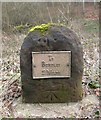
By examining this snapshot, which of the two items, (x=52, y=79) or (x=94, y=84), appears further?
(x=94, y=84)

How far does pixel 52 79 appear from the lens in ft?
13.0

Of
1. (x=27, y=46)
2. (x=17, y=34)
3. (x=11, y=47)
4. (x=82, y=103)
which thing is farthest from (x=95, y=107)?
(x=17, y=34)

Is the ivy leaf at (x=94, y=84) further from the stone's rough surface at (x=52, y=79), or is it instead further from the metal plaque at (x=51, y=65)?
the metal plaque at (x=51, y=65)

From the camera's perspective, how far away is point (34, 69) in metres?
3.95

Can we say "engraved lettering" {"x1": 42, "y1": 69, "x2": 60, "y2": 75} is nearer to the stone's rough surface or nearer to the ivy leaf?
the stone's rough surface

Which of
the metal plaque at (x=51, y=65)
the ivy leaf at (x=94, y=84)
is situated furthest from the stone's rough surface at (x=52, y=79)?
the ivy leaf at (x=94, y=84)

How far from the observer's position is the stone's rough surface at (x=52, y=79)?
153 inches

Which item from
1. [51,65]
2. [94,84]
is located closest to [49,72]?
[51,65]

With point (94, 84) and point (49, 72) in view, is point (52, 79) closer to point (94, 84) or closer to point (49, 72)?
point (49, 72)

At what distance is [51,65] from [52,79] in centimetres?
17

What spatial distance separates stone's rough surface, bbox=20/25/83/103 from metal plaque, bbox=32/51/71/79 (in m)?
0.05

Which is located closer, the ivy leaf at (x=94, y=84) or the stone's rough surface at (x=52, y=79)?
the stone's rough surface at (x=52, y=79)

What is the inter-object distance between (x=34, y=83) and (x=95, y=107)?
2.58 ft

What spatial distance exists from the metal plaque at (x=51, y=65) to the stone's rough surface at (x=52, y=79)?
48 millimetres
